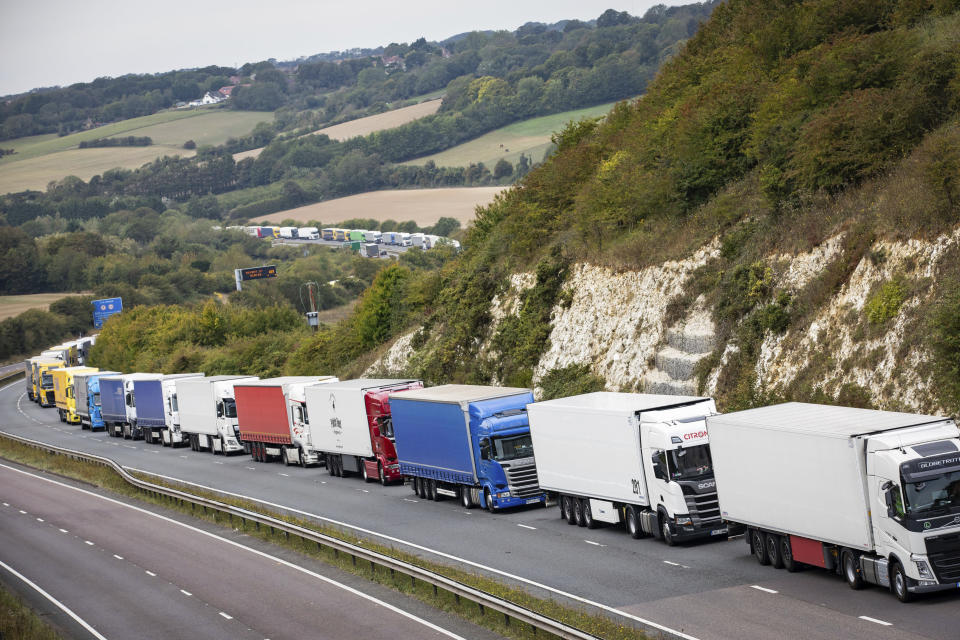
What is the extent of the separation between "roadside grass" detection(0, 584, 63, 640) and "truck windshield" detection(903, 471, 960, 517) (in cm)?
1640

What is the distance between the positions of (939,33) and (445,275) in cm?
3664

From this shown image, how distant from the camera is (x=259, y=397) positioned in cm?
5069

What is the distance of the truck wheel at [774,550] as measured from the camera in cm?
2211

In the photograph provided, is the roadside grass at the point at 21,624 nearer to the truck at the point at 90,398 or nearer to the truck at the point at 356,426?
the truck at the point at 356,426

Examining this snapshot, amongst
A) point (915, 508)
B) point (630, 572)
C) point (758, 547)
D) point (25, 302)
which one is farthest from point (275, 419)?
point (25, 302)

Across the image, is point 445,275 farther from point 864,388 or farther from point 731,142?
point 864,388

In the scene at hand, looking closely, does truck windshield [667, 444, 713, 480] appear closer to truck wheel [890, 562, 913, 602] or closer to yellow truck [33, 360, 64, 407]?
truck wheel [890, 562, 913, 602]

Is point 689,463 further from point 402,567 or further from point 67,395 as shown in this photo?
point 67,395

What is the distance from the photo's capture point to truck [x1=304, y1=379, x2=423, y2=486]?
40375 mm

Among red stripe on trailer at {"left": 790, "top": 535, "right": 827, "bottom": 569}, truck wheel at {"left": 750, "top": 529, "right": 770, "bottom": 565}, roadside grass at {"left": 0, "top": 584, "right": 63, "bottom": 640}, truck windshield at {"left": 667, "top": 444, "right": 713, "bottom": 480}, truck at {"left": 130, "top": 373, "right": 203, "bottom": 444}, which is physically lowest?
truck at {"left": 130, "top": 373, "right": 203, "bottom": 444}

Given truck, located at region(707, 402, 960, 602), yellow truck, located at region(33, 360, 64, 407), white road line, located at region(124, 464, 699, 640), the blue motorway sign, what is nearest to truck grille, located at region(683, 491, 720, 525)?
truck, located at region(707, 402, 960, 602)

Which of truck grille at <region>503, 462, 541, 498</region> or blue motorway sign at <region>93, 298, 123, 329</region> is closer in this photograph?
truck grille at <region>503, 462, 541, 498</region>

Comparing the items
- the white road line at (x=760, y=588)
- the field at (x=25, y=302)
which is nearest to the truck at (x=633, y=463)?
the white road line at (x=760, y=588)

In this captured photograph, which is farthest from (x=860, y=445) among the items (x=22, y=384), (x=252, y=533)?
(x=22, y=384)
